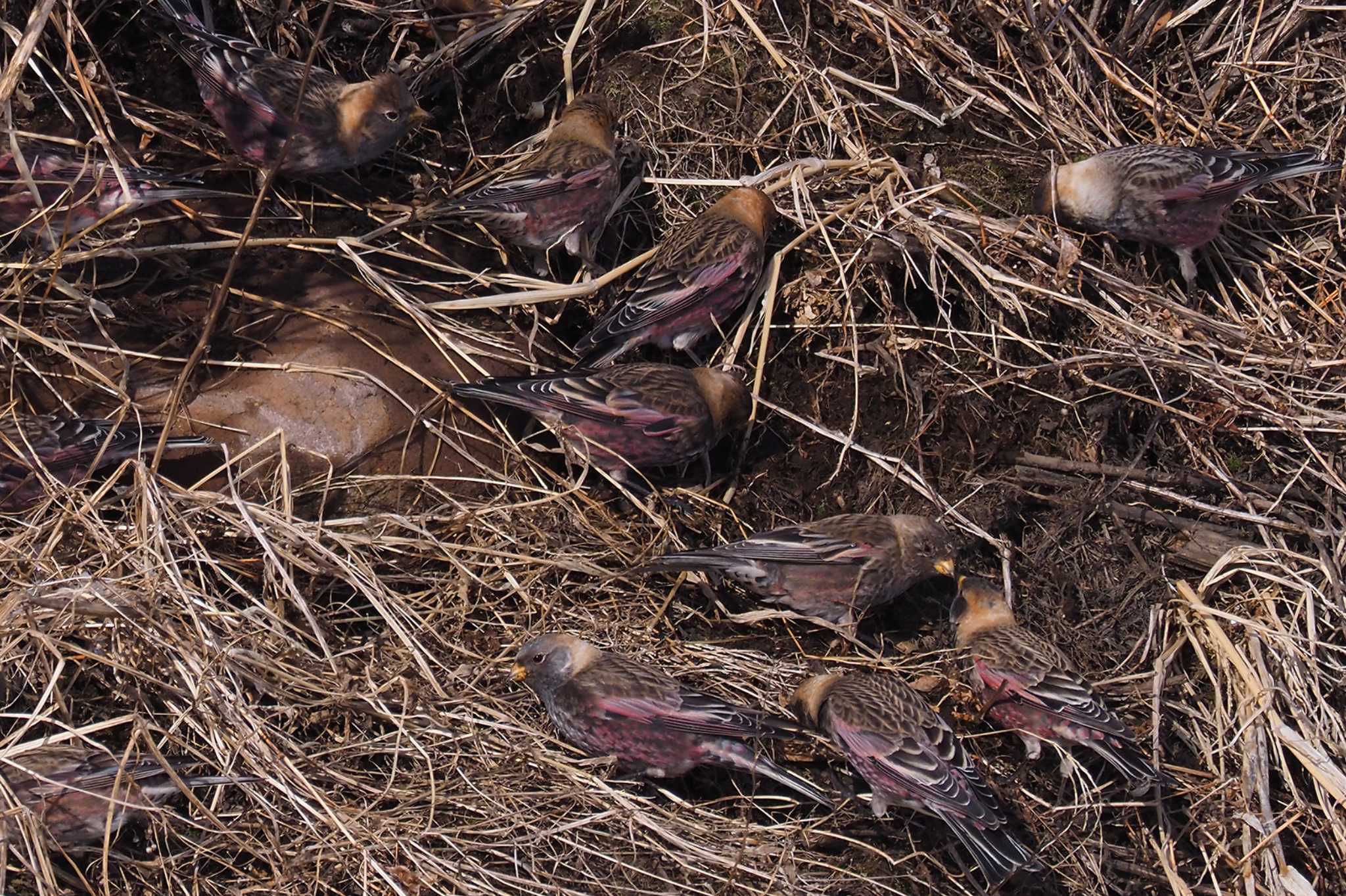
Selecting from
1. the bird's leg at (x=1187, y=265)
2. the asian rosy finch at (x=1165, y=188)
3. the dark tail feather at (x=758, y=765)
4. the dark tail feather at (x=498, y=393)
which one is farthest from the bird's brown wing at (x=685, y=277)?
the bird's leg at (x=1187, y=265)

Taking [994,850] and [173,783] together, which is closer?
[173,783]

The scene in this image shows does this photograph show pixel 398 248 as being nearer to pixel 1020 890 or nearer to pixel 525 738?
pixel 525 738

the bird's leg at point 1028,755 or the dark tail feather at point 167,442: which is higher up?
the dark tail feather at point 167,442

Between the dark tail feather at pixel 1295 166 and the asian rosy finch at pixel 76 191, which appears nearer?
the asian rosy finch at pixel 76 191

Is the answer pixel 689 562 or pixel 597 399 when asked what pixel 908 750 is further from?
pixel 597 399

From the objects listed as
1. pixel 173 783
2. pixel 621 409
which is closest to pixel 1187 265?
pixel 621 409

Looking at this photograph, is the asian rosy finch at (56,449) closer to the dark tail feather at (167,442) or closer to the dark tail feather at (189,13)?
the dark tail feather at (167,442)

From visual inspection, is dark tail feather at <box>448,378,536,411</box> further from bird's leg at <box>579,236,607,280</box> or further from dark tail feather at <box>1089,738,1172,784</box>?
dark tail feather at <box>1089,738,1172,784</box>
